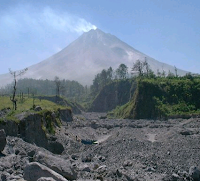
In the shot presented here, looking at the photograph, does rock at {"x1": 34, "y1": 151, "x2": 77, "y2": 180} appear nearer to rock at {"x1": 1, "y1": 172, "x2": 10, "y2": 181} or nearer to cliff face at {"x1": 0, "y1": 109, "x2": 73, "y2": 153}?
rock at {"x1": 1, "y1": 172, "x2": 10, "y2": 181}

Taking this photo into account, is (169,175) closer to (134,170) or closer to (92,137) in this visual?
(134,170)

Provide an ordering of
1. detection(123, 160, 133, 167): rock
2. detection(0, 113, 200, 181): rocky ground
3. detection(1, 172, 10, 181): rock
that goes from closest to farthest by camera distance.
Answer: detection(1, 172, 10, 181): rock < detection(0, 113, 200, 181): rocky ground < detection(123, 160, 133, 167): rock

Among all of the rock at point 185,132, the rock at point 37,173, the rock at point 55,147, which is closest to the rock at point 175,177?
the rock at point 37,173

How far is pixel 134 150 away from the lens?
2148 centimetres

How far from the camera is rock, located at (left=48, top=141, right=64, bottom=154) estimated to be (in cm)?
2464

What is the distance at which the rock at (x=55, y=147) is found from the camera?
80.8 ft

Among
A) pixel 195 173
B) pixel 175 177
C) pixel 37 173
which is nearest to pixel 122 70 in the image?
pixel 195 173

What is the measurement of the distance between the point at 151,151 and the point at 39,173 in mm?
11889

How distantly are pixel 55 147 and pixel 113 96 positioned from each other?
8020 cm

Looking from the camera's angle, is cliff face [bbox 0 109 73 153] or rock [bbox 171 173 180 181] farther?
cliff face [bbox 0 109 73 153]

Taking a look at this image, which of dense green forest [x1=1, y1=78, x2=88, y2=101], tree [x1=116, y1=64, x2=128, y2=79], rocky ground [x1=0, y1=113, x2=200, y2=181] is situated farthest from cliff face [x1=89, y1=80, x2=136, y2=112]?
rocky ground [x1=0, y1=113, x2=200, y2=181]

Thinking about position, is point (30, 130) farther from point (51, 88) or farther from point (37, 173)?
point (51, 88)

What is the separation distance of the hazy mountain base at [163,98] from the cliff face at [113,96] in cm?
3189

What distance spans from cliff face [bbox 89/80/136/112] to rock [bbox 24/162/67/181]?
300 feet
